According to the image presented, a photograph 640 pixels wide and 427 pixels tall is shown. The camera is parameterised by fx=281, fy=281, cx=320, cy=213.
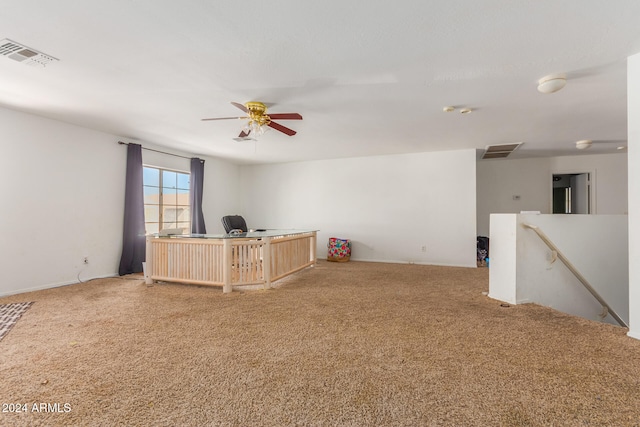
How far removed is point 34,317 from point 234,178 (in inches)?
191

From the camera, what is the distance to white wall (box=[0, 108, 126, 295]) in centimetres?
346

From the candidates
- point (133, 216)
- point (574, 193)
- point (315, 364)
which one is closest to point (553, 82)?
point (315, 364)

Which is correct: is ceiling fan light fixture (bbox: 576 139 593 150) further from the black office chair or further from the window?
the window

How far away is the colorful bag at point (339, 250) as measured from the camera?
19.6ft

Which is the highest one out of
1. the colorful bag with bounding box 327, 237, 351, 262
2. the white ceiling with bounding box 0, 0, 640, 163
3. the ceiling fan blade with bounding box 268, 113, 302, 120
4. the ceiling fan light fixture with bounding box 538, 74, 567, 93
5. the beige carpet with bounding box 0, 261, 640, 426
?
the white ceiling with bounding box 0, 0, 640, 163

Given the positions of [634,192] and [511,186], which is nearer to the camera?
[634,192]

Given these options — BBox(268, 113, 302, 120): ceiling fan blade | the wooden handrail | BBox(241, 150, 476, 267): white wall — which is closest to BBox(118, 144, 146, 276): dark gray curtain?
BBox(241, 150, 476, 267): white wall

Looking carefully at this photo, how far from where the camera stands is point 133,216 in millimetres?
4652

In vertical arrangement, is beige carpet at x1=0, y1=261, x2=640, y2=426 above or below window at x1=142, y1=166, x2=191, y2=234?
below

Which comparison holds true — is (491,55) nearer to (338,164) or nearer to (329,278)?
(329,278)

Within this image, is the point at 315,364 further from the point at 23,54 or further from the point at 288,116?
the point at 23,54

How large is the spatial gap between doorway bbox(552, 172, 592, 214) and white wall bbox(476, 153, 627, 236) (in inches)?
6.0

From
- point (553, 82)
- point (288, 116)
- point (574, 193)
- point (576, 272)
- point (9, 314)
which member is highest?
point (553, 82)

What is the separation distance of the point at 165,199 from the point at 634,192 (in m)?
6.32
